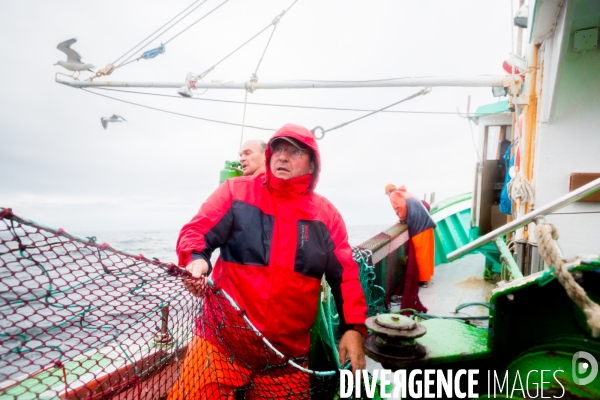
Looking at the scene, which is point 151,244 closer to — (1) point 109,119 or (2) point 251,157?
(1) point 109,119

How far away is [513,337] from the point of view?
1.71m

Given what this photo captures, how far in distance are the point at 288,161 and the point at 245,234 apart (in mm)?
641

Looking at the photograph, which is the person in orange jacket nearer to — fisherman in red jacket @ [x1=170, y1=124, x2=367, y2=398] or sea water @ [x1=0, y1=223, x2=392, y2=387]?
fisherman in red jacket @ [x1=170, y1=124, x2=367, y2=398]

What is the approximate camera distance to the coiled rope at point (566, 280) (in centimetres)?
111

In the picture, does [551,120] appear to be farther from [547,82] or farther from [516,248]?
[516,248]

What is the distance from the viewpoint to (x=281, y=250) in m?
2.27

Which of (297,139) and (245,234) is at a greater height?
(297,139)

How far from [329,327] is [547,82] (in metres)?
3.63

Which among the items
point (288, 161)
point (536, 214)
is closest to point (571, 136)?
point (536, 214)

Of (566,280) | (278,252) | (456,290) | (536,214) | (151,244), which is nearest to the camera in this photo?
(566,280)

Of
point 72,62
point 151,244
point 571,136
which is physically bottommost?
point 151,244

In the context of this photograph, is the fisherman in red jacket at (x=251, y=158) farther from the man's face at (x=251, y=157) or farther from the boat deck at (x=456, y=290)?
the boat deck at (x=456, y=290)

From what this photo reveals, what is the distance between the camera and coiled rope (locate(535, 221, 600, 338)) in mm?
1113

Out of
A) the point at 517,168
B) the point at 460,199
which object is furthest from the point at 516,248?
the point at 460,199
